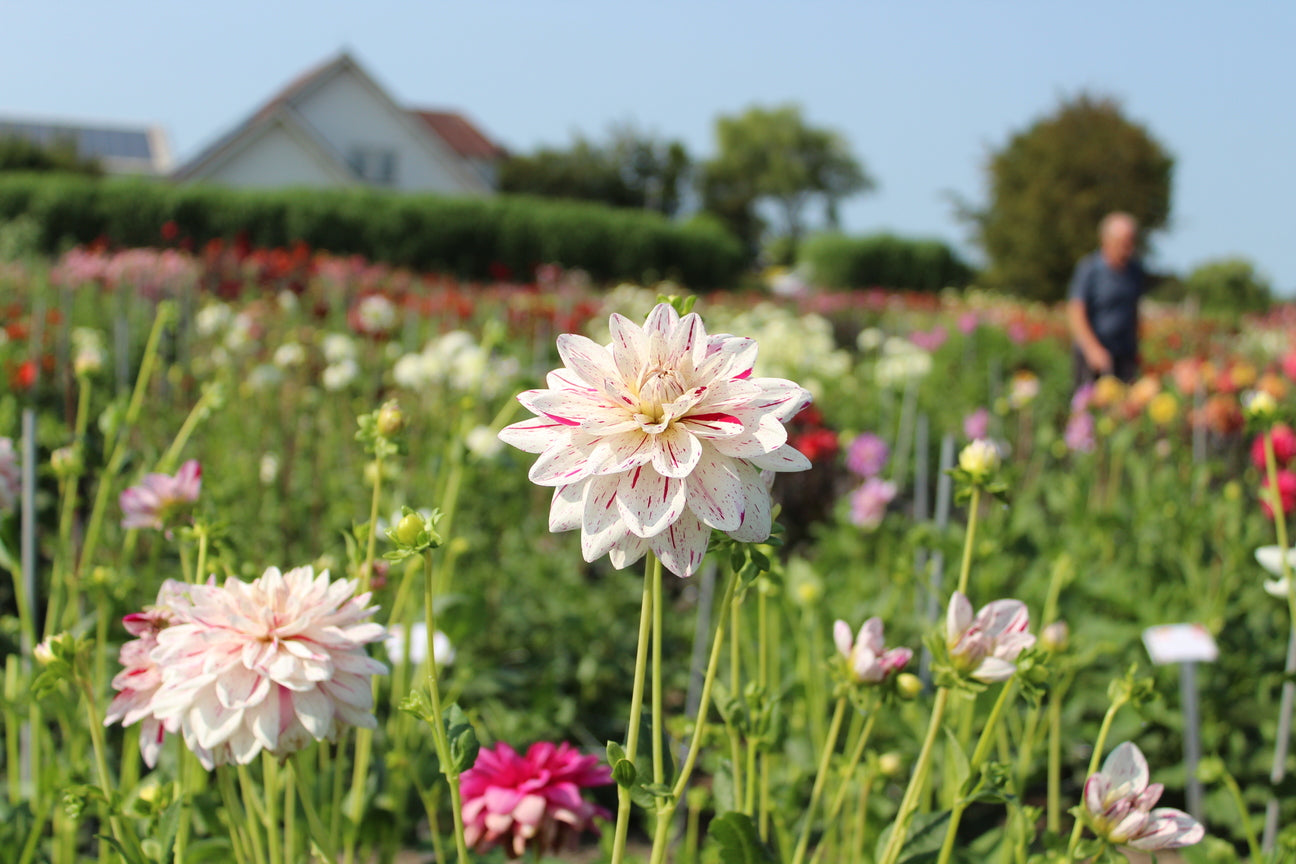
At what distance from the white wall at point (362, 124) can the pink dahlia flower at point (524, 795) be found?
26.1 m

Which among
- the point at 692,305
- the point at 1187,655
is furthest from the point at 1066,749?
the point at 692,305

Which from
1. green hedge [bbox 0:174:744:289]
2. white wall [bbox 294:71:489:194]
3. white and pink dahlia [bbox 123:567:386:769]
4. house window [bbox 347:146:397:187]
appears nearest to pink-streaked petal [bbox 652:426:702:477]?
white and pink dahlia [bbox 123:567:386:769]

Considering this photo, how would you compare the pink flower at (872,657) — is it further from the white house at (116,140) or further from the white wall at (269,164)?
the white house at (116,140)

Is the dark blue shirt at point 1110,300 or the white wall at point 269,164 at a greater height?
the white wall at point 269,164

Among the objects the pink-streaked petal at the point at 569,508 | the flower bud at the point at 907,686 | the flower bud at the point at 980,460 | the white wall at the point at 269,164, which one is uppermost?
the white wall at the point at 269,164

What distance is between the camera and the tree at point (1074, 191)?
2350 centimetres

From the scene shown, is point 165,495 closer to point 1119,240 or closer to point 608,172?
point 1119,240

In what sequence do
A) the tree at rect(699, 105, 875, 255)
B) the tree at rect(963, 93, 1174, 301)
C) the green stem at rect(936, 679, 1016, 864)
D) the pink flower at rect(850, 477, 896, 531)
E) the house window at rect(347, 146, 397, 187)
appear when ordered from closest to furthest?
the green stem at rect(936, 679, 1016, 864)
the pink flower at rect(850, 477, 896, 531)
the tree at rect(963, 93, 1174, 301)
the house window at rect(347, 146, 397, 187)
the tree at rect(699, 105, 875, 255)

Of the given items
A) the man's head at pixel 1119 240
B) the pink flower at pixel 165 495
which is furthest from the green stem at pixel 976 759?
the man's head at pixel 1119 240

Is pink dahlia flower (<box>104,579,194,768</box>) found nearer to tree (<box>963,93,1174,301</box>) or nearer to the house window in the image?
tree (<box>963,93,1174,301</box>)

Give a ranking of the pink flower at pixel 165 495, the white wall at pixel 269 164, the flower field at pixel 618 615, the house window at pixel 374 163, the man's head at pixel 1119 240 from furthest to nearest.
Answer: the house window at pixel 374 163 → the white wall at pixel 269 164 → the man's head at pixel 1119 240 → the pink flower at pixel 165 495 → the flower field at pixel 618 615

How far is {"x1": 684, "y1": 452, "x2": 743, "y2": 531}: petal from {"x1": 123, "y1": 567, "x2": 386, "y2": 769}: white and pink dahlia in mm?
273

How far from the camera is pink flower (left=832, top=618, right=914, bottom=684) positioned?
0.93m

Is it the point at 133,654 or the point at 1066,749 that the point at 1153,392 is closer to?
the point at 1066,749
